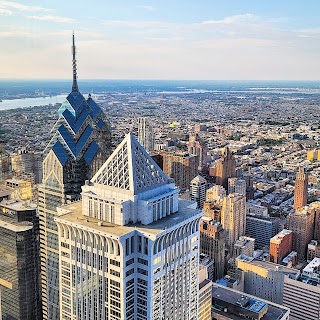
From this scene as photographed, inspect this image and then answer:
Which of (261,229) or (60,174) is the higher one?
(60,174)

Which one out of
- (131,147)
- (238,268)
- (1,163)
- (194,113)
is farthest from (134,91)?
(131,147)

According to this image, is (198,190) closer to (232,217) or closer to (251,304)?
(232,217)

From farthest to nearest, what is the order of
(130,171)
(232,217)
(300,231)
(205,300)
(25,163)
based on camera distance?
(25,163), (232,217), (300,231), (205,300), (130,171)

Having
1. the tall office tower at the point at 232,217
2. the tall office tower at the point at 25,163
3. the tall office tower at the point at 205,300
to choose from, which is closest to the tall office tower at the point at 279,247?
the tall office tower at the point at 232,217

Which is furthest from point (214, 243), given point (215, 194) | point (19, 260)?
point (19, 260)

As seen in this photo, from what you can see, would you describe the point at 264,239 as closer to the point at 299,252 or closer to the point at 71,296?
the point at 299,252

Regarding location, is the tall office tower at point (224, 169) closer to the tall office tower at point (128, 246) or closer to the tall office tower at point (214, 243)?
the tall office tower at point (214, 243)

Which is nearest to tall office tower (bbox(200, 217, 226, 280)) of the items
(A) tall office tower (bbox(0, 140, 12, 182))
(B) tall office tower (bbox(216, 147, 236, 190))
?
(A) tall office tower (bbox(0, 140, 12, 182))
